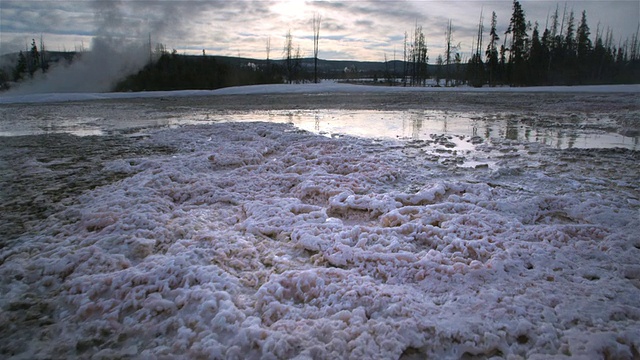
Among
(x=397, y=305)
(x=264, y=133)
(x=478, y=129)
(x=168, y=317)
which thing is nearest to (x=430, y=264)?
A: (x=397, y=305)

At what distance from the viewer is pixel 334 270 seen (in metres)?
2.76

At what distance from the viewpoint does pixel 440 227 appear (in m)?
3.55

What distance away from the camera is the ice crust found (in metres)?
2.07

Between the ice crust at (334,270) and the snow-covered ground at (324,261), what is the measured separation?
1 cm

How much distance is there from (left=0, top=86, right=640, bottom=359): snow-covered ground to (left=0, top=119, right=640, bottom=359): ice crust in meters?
0.01

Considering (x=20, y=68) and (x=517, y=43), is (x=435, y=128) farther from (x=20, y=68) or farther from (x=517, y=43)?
(x=20, y=68)

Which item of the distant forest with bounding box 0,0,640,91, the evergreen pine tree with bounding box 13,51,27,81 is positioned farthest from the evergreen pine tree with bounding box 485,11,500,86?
the evergreen pine tree with bounding box 13,51,27,81

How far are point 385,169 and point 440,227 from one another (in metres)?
2.01

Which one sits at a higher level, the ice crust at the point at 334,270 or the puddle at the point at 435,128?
the puddle at the point at 435,128

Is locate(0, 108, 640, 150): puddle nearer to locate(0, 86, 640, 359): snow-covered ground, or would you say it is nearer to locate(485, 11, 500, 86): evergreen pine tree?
locate(0, 86, 640, 359): snow-covered ground

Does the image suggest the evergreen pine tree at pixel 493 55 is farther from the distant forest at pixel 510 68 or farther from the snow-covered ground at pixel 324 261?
the snow-covered ground at pixel 324 261

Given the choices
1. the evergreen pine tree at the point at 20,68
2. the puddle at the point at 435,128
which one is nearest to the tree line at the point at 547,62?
the puddle at the point at 435,128

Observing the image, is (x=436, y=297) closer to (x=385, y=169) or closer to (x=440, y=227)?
(x=440, y=227)

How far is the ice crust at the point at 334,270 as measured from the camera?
207cm
